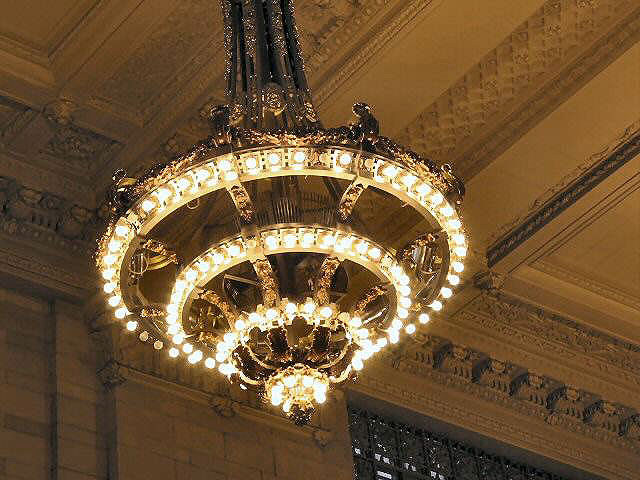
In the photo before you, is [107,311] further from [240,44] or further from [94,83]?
[240,44]

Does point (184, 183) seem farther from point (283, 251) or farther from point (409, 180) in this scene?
point (409, 180)

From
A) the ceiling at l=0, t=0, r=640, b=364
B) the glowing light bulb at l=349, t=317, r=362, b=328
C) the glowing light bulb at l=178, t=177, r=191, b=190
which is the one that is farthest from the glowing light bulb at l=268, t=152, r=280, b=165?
the ceiling at l=0, t=0, r=640, b=364

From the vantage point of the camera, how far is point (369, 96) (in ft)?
34.6

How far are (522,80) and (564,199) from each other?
1.30 meters

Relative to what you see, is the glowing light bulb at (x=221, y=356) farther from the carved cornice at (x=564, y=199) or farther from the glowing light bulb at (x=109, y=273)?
the carved cornice at (x=564, y=199)

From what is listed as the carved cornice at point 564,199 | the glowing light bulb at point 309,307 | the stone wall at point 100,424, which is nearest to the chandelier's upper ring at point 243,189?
the glowing light bulb at point 309,307

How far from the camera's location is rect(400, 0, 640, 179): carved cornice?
10391 millimetres

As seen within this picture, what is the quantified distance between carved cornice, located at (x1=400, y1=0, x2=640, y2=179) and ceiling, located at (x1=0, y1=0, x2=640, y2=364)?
0.04 feet

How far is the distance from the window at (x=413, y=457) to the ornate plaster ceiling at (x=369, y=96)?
162 centimetres

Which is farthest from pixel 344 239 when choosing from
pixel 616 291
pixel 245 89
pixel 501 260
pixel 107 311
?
pixel 616 291

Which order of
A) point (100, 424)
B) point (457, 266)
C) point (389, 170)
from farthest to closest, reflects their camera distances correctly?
1. point (100, 424)
2. point (457, 266)
3. point (389, 170)

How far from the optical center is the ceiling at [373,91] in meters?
9.87

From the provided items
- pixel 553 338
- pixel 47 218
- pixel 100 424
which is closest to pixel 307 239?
pixel 100 424

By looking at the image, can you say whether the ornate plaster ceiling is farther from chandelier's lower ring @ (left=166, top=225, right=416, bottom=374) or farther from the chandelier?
chandelier's lower ring @ (left=166, top=225, right=416, bottom=374)
